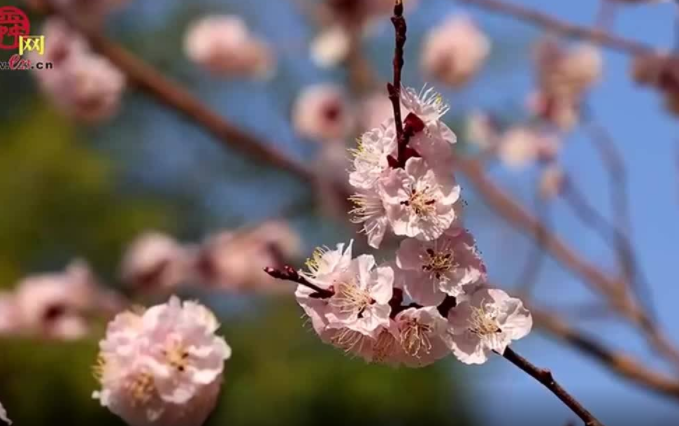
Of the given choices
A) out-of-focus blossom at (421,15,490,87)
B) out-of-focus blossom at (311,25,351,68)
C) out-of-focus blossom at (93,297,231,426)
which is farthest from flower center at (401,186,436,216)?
out-of-focus blossom at (421,15,490,87)

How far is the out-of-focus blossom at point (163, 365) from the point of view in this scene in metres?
0.50

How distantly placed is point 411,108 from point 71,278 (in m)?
1.68

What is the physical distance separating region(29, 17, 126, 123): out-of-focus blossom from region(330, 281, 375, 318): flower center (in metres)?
1.13

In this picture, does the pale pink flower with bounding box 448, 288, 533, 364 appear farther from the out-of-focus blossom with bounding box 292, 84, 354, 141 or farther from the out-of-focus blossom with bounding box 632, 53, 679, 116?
the out-of-focus blossom with bounding box 292, 84, 354, 141

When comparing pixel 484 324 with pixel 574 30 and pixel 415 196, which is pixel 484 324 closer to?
pixel 415 196

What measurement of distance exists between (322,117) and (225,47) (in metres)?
0.34

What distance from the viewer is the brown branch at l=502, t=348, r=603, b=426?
368mm

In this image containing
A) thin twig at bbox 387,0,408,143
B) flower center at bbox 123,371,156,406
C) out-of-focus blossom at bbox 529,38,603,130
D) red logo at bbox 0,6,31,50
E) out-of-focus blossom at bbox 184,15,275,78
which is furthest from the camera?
out-of-focus blossom at bbox 184,15,275,78

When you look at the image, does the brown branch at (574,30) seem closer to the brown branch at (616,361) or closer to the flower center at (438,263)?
the brown branch at (616,361)

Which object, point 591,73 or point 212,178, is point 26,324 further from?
point 212,178

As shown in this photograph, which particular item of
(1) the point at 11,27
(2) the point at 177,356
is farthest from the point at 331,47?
(2) the point at 177,356

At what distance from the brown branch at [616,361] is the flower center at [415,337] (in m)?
0.70

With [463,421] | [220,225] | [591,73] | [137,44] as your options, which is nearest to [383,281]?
[591,73]

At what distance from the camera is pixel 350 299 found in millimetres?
390
